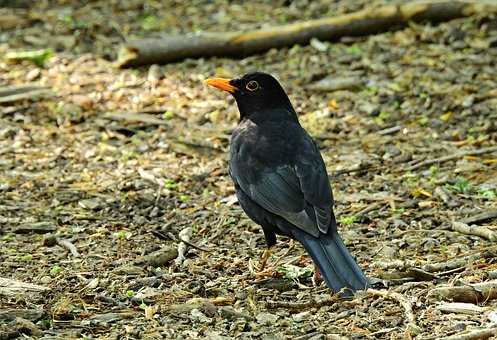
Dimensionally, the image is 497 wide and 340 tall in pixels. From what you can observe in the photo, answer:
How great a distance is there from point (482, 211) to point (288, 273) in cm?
161

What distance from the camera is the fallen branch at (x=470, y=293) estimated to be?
5184 mm

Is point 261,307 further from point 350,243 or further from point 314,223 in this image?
point 350,243

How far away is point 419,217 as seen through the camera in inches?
272

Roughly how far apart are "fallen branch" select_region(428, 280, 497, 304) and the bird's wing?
2.66ft

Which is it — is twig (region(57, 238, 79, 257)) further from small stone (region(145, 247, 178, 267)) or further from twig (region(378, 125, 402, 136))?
twig (region(378, 125, 402, 136))

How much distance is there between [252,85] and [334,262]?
1973 mm

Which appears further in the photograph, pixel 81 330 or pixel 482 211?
pixel 482 211

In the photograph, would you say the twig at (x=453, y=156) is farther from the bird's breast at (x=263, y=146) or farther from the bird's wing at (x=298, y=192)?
the bird's wing at (x=298, y=192)

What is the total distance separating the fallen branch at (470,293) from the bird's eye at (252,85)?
2.41m

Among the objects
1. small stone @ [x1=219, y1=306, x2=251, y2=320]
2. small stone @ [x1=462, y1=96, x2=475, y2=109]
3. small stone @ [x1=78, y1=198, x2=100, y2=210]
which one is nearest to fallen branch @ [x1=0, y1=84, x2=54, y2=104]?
small stone @ [x1=78, y1=198, x2=100, y2=210]

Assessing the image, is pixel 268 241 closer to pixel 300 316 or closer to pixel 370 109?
pixel 300 316

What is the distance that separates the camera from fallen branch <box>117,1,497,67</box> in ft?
33.6

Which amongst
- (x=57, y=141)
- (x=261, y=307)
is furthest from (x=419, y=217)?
(x=57, y=141)

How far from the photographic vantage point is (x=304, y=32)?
10.4 metres
